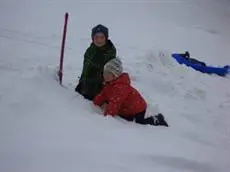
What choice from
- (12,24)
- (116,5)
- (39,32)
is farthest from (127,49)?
(116,5)

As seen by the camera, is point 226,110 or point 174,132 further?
point 226,110

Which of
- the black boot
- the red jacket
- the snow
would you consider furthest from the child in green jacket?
the black boot

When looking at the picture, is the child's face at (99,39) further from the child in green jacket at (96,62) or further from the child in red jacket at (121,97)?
the child in red jacket at (121,97)

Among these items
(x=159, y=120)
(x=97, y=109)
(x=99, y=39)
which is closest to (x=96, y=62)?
(x=99, y=39)

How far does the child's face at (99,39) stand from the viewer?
536cm

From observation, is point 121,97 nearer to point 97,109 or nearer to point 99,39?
point 97,109

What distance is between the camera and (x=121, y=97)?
463 cm

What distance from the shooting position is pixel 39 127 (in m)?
3.71

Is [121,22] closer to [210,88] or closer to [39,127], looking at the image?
[210,88]

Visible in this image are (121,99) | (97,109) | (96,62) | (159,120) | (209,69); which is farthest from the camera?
(209,69)

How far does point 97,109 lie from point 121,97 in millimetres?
301

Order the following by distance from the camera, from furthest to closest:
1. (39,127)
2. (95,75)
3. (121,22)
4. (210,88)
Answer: (121,22) < (210,88) < (95,75) < (39,127)

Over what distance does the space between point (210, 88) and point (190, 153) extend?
10.7 feet

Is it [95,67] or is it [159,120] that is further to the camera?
[95,67]
